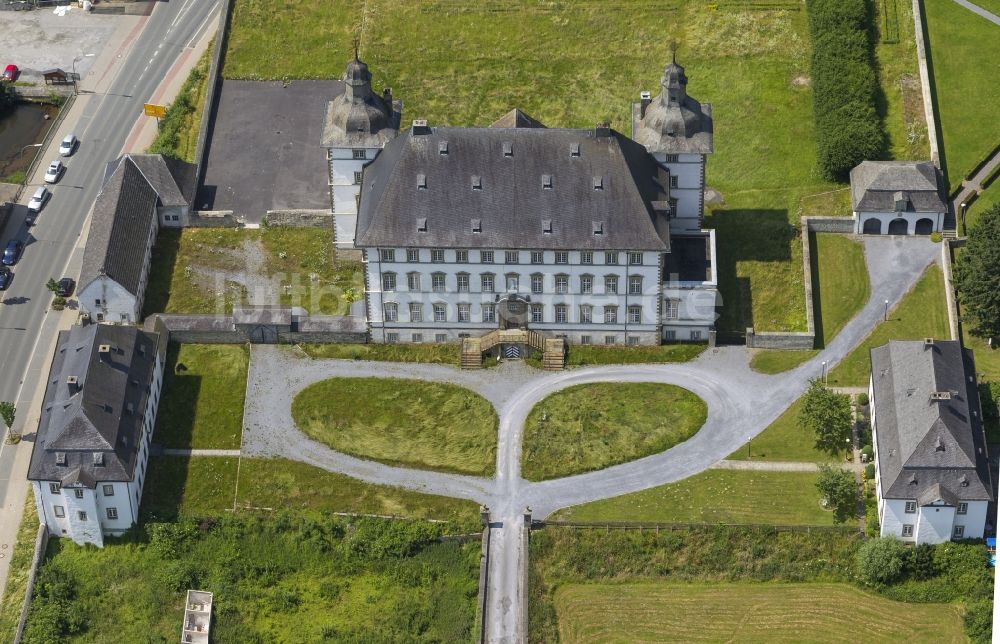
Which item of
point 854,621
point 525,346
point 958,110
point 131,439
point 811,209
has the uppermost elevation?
point 958,110

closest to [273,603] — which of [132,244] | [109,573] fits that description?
[109,573]

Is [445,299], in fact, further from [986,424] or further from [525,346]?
[986,424]

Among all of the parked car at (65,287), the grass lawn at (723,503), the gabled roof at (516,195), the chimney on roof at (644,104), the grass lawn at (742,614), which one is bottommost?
the grass lawn at (742,614)

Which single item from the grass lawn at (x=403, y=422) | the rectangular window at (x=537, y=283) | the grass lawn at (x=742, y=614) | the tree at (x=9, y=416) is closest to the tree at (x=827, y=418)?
the grass lawn at (x=742, y=614)

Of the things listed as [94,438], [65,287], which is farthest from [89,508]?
[65,287]

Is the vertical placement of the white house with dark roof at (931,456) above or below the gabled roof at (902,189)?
below

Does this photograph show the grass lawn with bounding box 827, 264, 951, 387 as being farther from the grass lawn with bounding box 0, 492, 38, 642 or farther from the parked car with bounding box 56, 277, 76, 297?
the parked car with bounding box 56, 277, 76, 297

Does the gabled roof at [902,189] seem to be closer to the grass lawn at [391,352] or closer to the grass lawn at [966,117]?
the grass lawn at [966,117]

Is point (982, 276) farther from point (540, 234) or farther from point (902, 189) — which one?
point (540, 234)
